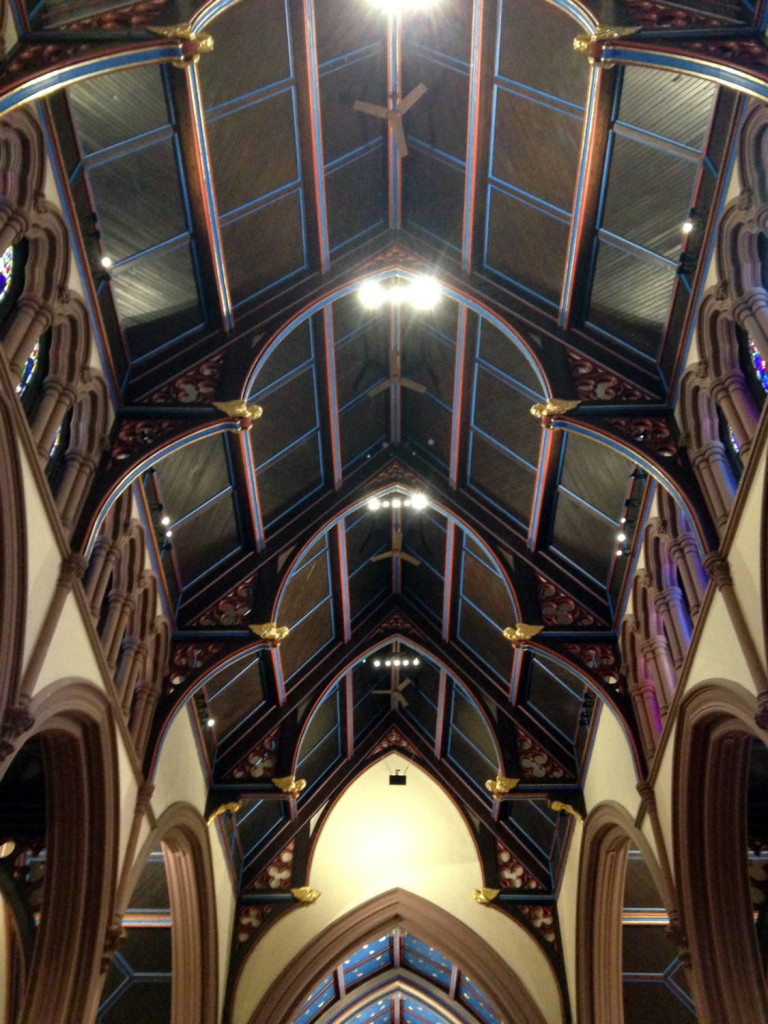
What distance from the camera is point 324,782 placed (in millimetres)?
19250

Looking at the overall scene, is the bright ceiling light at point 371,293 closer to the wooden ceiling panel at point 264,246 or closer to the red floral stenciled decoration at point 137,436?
the wooden ceiling panel at point 264,246

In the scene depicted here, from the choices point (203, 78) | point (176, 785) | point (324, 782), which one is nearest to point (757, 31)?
point (203, 78)

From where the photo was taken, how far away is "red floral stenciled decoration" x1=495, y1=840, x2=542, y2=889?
17859 millimetres

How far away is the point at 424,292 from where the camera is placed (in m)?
12.6

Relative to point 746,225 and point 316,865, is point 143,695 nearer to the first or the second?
point 316,865

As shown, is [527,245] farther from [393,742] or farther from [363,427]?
[393,742]

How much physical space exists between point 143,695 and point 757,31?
32.1 ft

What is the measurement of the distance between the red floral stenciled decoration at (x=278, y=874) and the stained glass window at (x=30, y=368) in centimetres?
1170

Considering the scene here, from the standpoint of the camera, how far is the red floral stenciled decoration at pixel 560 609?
13859 millimetres

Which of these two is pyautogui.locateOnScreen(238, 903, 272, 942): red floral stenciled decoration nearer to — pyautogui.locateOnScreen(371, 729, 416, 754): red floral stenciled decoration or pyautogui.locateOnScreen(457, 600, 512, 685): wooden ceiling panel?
pyautogui.locateOnScreen(371, 729, 416, 754): red floral stenciled decoration

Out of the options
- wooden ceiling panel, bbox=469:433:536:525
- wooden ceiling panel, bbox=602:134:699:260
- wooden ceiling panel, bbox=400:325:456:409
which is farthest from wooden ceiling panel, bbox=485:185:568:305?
wooden ceiling panel, bbox=469:433:536:525

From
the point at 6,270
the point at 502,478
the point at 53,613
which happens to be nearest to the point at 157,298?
the point at 6,270

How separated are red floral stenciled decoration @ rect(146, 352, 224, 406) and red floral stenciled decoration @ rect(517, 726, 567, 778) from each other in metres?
8.01

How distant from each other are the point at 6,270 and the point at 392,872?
44.8ft
